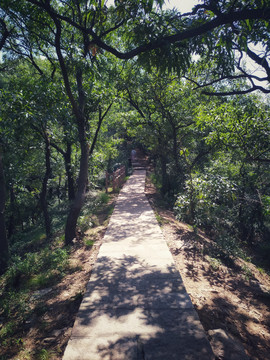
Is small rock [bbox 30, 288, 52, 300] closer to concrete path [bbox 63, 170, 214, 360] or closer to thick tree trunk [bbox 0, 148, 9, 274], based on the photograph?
concrete path [bbox 63, 170, 214, 360]

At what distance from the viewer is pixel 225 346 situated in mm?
2662

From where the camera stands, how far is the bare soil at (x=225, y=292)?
10.2 ft

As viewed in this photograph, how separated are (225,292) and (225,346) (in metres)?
1.61

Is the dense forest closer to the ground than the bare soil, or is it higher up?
higher up

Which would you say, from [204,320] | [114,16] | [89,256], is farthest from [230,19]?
[89,256]

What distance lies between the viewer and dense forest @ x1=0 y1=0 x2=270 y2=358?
4.27 meters

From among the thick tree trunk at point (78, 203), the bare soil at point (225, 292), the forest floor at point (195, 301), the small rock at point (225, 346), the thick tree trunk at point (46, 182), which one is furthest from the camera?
the thick tree trunk at point (46, 182)

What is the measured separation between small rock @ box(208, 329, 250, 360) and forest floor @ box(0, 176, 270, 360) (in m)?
0.21

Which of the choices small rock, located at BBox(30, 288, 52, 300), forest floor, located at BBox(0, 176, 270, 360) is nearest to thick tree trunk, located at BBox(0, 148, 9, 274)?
forest floor, located at BBox(0, 176, 270, 360)

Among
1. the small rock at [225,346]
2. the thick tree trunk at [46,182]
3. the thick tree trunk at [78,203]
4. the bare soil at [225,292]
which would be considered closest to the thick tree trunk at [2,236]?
the thick tree trunk at [78,203]

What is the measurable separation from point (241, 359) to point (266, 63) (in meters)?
5.71

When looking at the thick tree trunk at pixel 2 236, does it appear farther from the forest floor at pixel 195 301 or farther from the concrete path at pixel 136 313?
the concrete path at pixel 136 313

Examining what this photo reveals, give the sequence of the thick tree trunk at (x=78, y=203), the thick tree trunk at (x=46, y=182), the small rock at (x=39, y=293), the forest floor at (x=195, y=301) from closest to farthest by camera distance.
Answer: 1. the forest floor at (x=195, y=301)
2. the small rock at (x=39, y=293)
3. the thick tree trunk at (x=78, y=203)
4. the thick tree trunk at (x=46, y=182)

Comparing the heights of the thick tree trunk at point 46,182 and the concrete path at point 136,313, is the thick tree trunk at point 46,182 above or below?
above
